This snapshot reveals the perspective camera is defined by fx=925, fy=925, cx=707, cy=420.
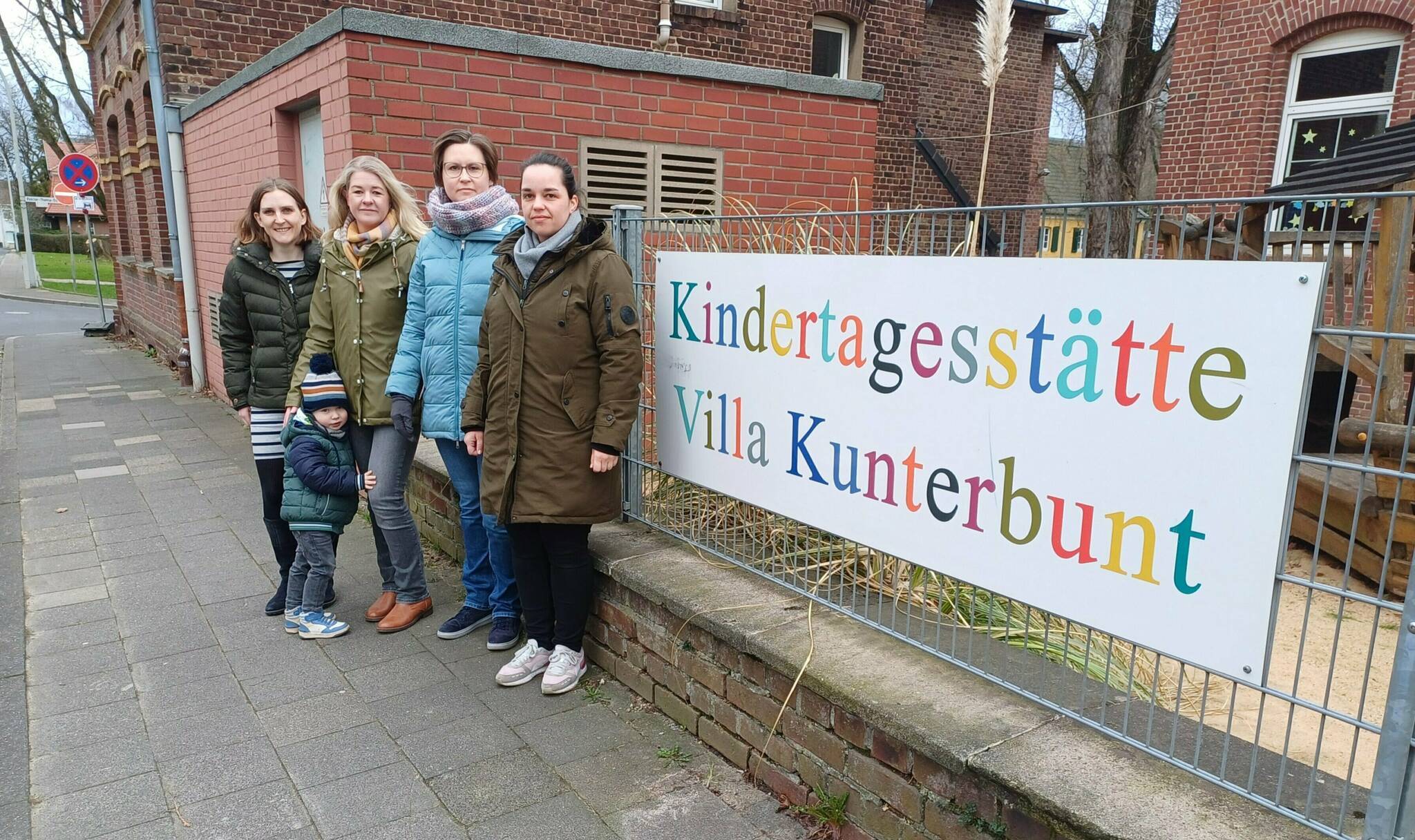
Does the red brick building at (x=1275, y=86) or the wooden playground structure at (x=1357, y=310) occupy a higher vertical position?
the red brick building at (x=1275, y=86)

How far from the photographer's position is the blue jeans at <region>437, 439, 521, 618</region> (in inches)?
146

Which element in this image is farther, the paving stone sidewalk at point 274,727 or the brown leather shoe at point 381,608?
the brown leather shoe at point 381,608

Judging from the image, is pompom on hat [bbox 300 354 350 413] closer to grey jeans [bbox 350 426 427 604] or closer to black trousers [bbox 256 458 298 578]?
grey jeans [bbox 350 426 427 604]

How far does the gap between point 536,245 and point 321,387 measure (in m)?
1.15

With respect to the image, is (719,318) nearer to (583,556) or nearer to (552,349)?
(552,349)

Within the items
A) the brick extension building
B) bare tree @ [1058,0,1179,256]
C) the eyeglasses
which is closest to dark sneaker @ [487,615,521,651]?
the eyeglasses

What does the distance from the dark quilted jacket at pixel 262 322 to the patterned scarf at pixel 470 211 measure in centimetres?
75

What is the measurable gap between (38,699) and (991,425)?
3568 mm

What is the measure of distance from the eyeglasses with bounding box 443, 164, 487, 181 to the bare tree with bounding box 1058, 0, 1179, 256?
22.2ft

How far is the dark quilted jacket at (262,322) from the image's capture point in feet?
12.6

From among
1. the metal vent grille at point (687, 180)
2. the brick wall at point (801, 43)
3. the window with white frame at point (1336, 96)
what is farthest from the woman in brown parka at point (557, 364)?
the window with white frame at point (1336, 96)

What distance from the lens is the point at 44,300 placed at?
88.3 feet

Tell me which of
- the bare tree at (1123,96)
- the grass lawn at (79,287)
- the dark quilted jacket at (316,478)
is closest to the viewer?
the dark quilted jacket at (316,478)

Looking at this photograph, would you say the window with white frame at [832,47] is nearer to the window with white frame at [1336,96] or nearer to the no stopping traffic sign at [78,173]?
the window with white frame at [1336,96]
